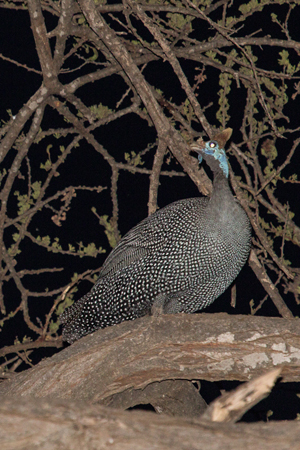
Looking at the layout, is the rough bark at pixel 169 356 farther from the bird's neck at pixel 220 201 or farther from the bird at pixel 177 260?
the bird's neck at pixel 220 201

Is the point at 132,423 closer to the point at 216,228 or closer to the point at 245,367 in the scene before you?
the point at 245,367

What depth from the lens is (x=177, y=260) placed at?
7.84 feet

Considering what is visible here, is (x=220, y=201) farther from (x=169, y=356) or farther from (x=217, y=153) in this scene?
(x=169, y=356)

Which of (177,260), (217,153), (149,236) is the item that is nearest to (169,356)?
(177,260)

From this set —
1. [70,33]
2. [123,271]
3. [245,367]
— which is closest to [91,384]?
[245,367]

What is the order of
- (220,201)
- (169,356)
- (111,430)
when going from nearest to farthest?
(111,430)
(169,356)
(220,201)

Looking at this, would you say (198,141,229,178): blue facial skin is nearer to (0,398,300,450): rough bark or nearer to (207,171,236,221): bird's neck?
(207,171,236,221): bird's neck

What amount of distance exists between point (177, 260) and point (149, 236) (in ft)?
0.60

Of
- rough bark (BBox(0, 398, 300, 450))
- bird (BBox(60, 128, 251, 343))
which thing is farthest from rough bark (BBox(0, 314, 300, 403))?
rough bark (BBox(0, 398, 300, 450))

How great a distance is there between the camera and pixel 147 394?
7.10 ft

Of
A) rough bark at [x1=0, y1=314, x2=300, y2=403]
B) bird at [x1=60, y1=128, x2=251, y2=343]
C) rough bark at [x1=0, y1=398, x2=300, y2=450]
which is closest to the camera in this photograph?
rough bark at [x1=0, y1=398, x2=300, y2=450]

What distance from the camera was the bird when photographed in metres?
2.36

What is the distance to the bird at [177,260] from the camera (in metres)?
2.36

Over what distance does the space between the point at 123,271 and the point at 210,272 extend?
0.39 meters
